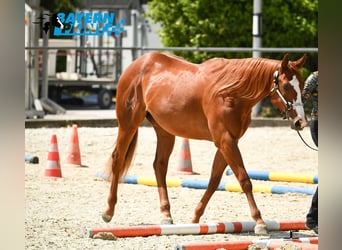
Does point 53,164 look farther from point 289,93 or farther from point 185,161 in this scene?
point 289,93

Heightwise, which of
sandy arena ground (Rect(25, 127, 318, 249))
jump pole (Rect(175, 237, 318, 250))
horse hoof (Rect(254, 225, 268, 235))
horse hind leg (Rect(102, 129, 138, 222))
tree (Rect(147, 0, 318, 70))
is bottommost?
sandy arena ground (Rect(25, 127, 318, 249))

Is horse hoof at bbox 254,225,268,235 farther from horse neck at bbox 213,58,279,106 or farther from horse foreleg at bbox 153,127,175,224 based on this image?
horse foreleg at bbox 153,127,175,224

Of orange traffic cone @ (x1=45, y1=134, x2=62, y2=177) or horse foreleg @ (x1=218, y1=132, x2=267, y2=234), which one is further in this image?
orange traffic cone @ (x1=45, y1=134, x2=62, y2=177)

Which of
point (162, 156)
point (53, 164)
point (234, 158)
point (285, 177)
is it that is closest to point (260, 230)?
point (234, 158)

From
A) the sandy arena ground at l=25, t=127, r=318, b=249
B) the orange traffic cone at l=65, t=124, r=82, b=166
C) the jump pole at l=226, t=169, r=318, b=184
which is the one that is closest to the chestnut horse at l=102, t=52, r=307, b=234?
the sandy arena ground at l=25, t=127, r=318, b=249

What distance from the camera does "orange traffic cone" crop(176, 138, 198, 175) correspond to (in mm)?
10852

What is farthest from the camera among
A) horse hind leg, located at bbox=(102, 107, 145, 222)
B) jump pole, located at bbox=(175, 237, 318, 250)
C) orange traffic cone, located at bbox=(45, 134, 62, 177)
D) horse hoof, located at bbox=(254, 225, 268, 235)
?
orange traffic cone, located at bbox=(45, 134, 62, 177)

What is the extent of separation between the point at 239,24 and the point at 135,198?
537 inches

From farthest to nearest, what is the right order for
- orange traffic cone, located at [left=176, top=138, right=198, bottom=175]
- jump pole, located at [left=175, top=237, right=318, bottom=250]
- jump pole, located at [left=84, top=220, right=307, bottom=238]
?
orange traffic cone, located at [left=176, top=138, right=198, bottom=175] → jump pole, located at [left=84, top=220, right=307, bottom=238] → jump pole, located at [left=175, top=237, right=318, bottom=250]

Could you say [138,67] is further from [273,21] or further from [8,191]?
[273,21]

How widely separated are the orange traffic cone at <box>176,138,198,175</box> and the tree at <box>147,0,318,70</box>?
10.8 meters

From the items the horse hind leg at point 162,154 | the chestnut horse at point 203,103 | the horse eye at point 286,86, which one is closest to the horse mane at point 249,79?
the chestnut horse at point 203,103

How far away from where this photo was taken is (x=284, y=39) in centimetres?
2177

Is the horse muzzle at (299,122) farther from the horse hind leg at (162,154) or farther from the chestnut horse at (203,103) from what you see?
the horse hind leg at (162,154)
